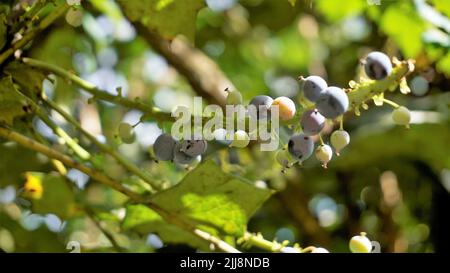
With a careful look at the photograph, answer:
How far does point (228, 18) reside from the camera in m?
2.81

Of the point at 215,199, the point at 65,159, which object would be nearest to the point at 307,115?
the point at 215,199

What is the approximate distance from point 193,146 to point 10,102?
332 millimetres

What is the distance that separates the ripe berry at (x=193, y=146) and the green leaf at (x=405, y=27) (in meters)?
0.80

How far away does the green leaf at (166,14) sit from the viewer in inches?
57.7

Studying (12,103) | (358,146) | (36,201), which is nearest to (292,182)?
(358,146)

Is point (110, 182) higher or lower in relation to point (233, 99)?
lower

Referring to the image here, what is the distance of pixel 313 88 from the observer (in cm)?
118

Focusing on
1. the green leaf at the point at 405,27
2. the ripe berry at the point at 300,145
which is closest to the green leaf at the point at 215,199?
the ripe berry at the point at 300,145

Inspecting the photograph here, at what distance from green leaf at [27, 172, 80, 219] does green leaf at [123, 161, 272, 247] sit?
0.36m

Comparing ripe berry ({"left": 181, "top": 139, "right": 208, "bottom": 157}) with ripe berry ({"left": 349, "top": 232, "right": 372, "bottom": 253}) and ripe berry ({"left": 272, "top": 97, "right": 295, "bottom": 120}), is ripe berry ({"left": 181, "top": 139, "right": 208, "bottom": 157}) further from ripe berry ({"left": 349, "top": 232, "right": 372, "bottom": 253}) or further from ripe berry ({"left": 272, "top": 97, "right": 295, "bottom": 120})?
ripe berry ({"left": 349, "top": 232, "right": 372, "bottom": 253})

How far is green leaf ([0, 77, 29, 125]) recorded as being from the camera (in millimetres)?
1317

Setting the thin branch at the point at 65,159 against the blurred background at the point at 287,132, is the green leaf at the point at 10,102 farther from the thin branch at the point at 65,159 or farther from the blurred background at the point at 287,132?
the blurred background at the point at 287,132

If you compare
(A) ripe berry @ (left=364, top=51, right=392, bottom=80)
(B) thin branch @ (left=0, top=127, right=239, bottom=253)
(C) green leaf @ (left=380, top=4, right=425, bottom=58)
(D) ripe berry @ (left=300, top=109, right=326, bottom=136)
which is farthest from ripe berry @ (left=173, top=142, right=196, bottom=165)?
(C) green leaf @ (left=380, top=4, right=425, bottom=58)

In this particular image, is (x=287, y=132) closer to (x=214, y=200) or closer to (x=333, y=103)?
(x=214, y=200)
